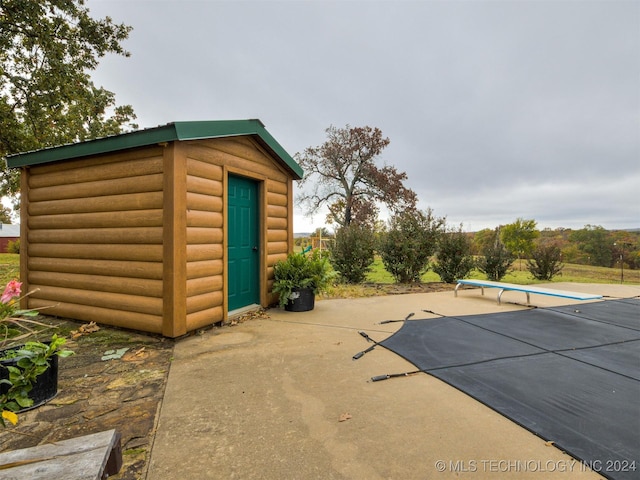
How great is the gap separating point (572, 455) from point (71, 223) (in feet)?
18.2

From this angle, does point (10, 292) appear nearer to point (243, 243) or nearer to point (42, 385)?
point (42, 385)

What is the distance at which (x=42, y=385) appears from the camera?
2068 mm

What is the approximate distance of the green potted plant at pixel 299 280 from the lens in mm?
4766

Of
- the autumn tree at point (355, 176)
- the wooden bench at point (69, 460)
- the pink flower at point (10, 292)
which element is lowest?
the wooden bench at point (69, 460)

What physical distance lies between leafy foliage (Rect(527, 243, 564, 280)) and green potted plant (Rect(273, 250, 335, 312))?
26.3 ft

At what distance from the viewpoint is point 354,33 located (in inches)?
355

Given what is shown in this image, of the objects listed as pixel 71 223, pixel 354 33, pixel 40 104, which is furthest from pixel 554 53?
pixel 40 104

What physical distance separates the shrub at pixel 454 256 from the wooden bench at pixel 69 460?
8.09 m

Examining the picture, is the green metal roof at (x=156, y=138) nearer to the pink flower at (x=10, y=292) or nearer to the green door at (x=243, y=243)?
the green door at (x=243, y=243)

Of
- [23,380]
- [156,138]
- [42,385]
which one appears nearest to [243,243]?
[156,138]

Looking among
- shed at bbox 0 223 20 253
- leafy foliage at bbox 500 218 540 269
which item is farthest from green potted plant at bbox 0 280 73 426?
shed at bbox 0 223 20 253

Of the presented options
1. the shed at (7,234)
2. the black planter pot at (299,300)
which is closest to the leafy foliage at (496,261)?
the black planter pot at (299,300)

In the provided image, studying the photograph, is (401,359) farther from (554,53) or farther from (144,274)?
(554,53)

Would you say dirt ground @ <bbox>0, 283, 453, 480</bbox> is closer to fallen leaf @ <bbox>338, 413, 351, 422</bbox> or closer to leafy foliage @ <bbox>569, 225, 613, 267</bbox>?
fallen leaf @ <bbox>338, 413, 351, 422</bbox>
